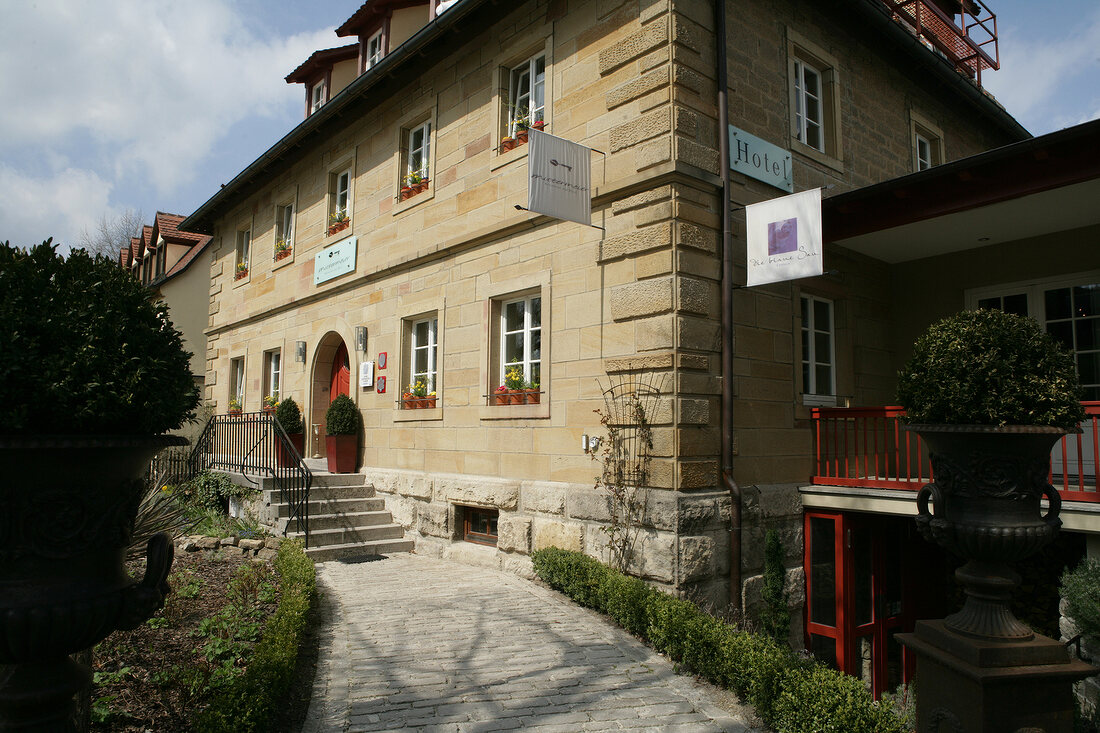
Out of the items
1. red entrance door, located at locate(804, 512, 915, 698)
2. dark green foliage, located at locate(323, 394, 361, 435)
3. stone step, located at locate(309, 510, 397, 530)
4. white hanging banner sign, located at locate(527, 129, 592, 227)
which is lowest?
red entrance door, located at locate(804, 512, 915, 698)

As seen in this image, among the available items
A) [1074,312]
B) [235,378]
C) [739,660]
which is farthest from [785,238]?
[235,378]

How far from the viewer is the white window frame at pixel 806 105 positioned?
30.5ft

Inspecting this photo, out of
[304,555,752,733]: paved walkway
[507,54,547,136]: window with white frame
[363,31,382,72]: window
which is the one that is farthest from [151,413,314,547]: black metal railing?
[363,31,382,72]: window

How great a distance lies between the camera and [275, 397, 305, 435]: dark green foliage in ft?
42.5

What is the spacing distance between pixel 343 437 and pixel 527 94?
5875 millimetres

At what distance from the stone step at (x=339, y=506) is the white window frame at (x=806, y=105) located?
7.64m

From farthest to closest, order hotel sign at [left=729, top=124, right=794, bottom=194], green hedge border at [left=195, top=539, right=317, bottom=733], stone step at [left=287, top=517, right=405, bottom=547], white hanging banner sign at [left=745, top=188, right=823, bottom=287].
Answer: stone step at [left=287, top=517, right=405, bottom=547] < hotel sign at [left=729, top=124, right=794, bottom=194] < white hanging banner sign at [left=745, top=188, right=823, bottom=287] < green hedge border at [left=195, top=539, right=317, bottom=733]

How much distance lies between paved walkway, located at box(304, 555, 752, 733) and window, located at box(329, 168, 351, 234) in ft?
24.1

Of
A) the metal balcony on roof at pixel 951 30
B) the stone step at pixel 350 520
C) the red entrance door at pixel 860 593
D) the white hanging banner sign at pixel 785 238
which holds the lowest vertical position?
the red entrance door at pixel 860 593

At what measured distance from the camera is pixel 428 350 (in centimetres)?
1063

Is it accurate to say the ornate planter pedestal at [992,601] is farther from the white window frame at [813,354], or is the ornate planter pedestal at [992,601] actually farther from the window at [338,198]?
the window at [338,198]

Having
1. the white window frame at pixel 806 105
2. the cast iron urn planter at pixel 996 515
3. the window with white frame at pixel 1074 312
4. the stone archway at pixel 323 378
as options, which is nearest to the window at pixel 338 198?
the stone archway at pixel 323 378

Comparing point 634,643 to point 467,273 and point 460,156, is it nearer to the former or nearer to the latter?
point 467,273

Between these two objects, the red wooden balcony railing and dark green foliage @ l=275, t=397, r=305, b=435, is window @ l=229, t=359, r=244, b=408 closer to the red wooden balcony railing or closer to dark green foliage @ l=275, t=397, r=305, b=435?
dark green foliage @ l=275, t=397, r=305, b=435
